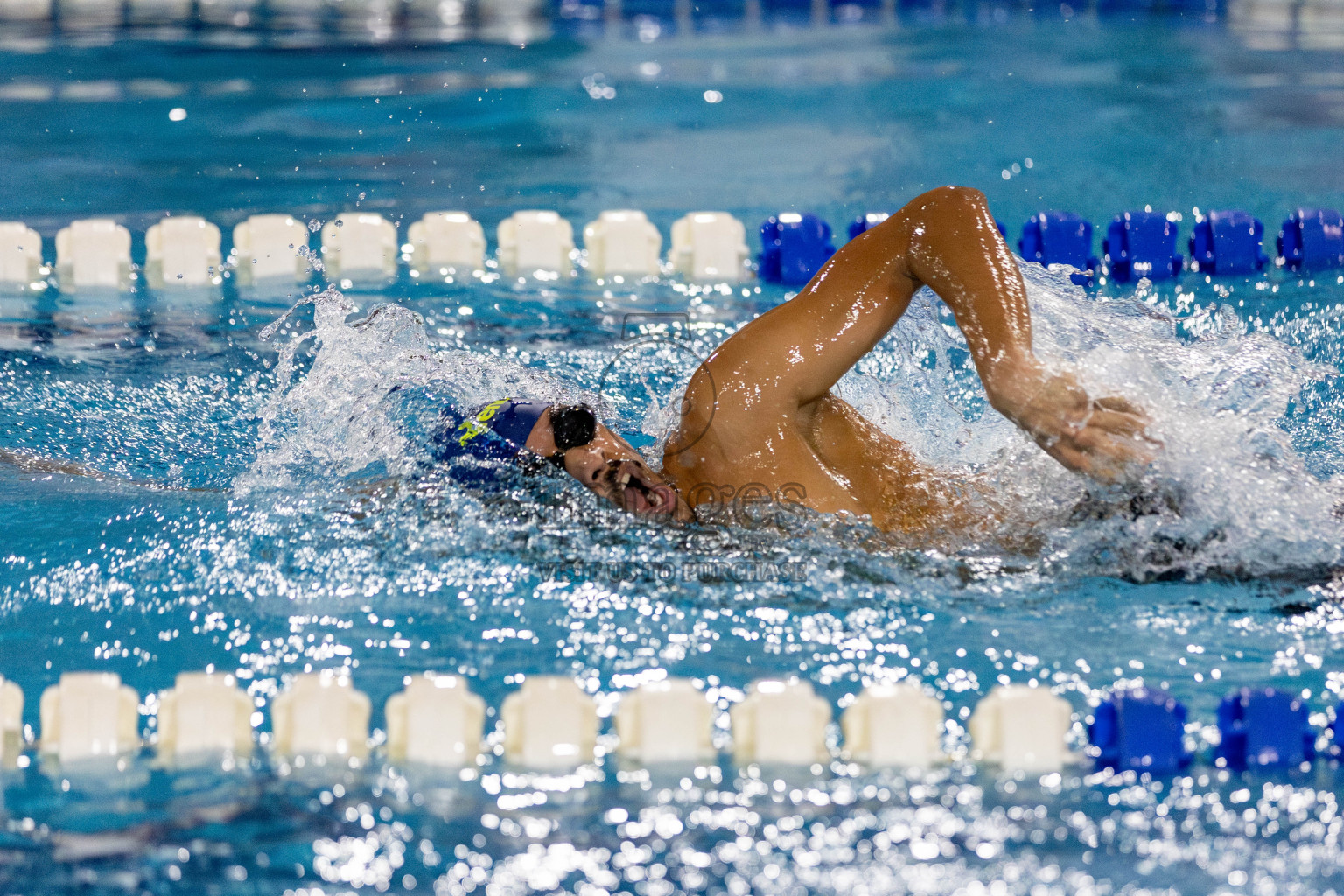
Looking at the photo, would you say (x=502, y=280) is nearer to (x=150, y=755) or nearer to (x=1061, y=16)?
(x=150, y=755)

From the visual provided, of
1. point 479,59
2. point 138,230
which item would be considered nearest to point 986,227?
point 138,230

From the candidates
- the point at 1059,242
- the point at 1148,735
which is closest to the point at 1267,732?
the point at 1148,735

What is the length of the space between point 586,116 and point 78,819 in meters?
4.33

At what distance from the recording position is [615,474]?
7.70ft

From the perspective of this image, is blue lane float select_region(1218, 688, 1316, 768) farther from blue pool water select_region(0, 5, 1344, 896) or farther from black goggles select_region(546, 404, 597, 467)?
black goggles select_region(546, 404, 597, 467)

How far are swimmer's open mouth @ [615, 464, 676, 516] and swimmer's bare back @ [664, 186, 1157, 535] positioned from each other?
57 mm

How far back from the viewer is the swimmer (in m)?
2.20

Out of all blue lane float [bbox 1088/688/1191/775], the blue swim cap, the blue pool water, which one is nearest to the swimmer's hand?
the blue pool water

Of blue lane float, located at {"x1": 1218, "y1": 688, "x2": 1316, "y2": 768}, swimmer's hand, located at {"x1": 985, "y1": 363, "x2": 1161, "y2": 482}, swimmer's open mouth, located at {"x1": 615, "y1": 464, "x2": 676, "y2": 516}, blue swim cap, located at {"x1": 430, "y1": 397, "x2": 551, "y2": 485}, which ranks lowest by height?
blue lane float, located at {"x1": 1218, "y1": 688, "x2": 1316, "y2": 768}

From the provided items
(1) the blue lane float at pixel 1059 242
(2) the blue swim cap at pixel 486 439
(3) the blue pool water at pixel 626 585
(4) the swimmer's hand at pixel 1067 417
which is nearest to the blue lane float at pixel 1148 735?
(3) the blue pool water at pixel 626 585

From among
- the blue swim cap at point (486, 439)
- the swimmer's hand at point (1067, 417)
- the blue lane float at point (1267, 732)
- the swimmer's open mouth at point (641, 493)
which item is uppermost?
the swimmer's hand at point (1067, 417)

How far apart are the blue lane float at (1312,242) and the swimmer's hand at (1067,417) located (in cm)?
233

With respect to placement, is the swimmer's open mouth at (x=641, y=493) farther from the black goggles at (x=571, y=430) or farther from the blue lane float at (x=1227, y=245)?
the blue lane float at (x=1227, y=245)

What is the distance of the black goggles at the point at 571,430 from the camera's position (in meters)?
2.35
